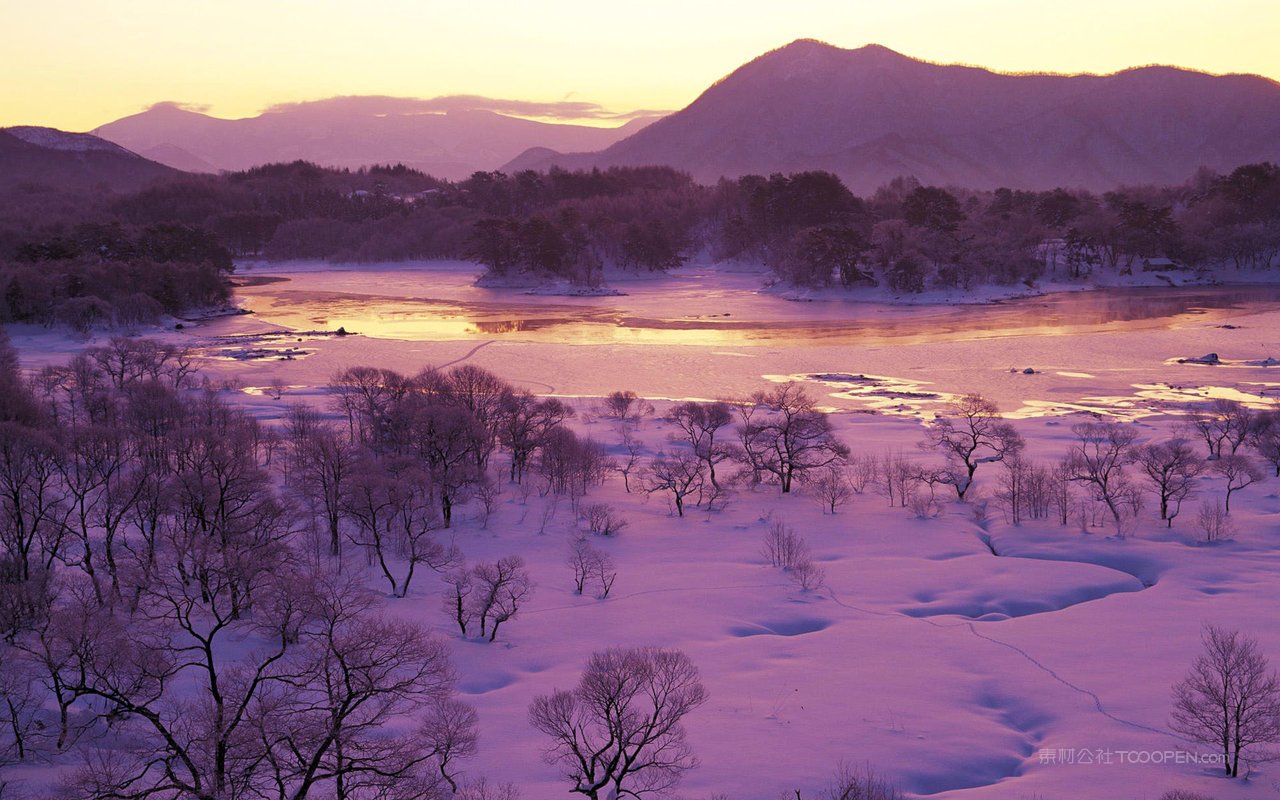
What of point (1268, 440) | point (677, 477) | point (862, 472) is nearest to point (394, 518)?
point (677, 477)

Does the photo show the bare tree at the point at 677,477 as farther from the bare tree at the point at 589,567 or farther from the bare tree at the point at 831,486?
the bare tree at the point at 589,567

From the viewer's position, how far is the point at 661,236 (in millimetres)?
99000

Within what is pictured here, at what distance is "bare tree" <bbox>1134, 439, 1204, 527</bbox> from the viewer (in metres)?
22.0

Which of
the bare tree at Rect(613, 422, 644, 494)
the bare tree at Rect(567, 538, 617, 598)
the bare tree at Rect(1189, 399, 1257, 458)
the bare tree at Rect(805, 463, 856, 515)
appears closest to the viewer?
the bare tree at Rect(567, 538, 617, 598)

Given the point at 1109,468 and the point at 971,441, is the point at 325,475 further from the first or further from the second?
the point at 1109,468

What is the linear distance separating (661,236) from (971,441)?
74342mm

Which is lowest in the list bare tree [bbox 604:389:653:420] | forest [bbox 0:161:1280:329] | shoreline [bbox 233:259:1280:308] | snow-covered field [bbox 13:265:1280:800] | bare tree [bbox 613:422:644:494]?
snow-covered field [bbox 13:265:1280:800]

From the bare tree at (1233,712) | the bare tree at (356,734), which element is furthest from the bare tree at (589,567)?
the bare tree at (1233,712)

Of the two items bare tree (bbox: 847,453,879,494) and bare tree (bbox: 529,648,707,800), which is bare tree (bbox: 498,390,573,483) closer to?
bare tree (bbox: 847,453,879,494)

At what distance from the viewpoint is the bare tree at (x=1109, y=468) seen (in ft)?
73.8

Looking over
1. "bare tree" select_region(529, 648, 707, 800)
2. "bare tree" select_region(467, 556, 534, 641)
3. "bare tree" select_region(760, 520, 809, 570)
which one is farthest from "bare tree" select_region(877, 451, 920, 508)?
"bare tree" select_region(529, 648, 707, 800)

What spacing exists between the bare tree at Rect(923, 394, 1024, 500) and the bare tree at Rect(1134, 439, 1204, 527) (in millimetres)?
3382

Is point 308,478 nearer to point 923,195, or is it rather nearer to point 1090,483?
point 1090,483

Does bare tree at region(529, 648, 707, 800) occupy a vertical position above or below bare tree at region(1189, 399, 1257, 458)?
below
